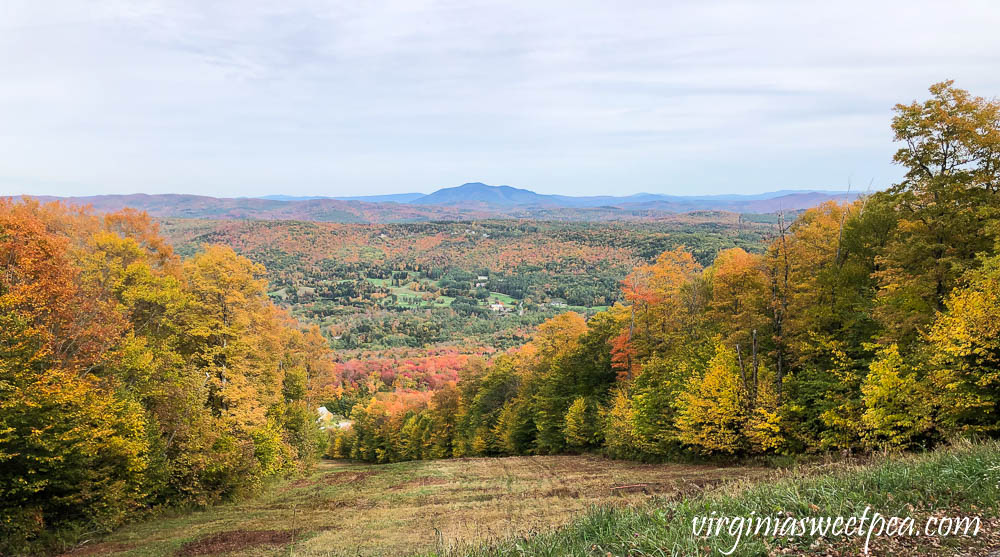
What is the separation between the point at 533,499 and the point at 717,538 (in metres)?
14.2

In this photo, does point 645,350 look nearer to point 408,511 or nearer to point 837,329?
point 837,329

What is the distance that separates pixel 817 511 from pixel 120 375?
24.2m

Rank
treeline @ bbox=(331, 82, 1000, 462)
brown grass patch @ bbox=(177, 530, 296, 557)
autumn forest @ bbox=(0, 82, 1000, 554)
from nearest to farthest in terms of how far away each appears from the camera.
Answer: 1. brown grass patch @ bbox=(177, 530, 296, 557)
2. autumn forest @ bbox=(0, 82, 1000, 554)
3. treeline @ bbox=(331, 82, 1000, 462)

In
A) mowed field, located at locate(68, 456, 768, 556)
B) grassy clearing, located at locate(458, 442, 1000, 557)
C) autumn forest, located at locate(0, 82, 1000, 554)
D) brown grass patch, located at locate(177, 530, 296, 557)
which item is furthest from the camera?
autumn forest, located at locate(0, 82, 1000, 554)

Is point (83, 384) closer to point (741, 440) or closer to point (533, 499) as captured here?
point (533, 499)

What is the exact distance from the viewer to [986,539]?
7.24m

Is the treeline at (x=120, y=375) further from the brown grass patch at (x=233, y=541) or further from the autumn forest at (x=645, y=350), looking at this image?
the brown grass patch at (x=233, y=541)

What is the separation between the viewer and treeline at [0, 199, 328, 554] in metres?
15.7

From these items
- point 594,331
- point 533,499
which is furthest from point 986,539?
point 594,331

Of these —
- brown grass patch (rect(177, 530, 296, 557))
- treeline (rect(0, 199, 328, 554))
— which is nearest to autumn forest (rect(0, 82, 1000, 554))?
treeline (rect(0, 199, 328, 554))

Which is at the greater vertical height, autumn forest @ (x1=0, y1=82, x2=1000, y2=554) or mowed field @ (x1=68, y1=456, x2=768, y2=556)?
autumn forest @ (x1=0, y1=82, x2=1000, y2=554)

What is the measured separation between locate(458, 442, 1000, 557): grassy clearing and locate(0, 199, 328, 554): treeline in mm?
15190

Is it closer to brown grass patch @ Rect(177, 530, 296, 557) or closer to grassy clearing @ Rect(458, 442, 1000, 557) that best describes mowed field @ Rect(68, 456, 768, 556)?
brown grass patch @ Rect(177, 530, 296, 557)

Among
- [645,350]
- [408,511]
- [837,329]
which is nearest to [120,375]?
[408,511]
